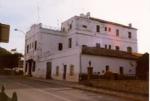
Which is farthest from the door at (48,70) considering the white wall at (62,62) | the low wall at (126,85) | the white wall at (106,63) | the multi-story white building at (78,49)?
the low wall at (126,85)

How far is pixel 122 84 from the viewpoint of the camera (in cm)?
2231

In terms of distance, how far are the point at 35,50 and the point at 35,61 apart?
6.40ft

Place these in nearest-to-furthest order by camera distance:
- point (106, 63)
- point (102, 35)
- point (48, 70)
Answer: point (106, 63)
point (48, 70)
point (102, 35)

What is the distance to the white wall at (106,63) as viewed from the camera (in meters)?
32.1

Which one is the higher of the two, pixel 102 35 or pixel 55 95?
pixel 102 35

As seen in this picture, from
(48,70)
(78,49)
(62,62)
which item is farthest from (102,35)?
(78,49)

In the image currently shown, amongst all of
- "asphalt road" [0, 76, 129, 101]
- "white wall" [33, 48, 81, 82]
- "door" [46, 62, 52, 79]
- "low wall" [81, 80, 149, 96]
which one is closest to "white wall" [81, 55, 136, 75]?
"white wall" [33, 48, 81, 82]

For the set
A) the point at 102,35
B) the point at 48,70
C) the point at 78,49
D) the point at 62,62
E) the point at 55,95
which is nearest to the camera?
the point at 55,95

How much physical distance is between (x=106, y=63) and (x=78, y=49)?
15.2 feet

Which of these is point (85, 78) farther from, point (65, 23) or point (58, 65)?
point (65, 23)

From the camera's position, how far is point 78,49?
31.9 metres

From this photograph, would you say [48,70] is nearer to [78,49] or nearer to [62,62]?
[62,62]

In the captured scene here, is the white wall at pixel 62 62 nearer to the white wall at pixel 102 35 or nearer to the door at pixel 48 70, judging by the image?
the door at pixel 48 70

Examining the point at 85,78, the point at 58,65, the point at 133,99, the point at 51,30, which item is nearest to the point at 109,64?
the point at 85,78
